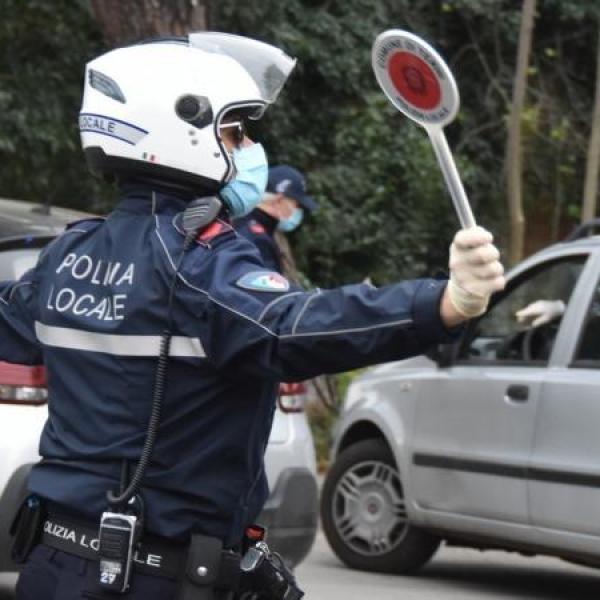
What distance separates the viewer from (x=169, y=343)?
3.28 meters

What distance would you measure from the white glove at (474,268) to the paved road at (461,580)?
15.6ft

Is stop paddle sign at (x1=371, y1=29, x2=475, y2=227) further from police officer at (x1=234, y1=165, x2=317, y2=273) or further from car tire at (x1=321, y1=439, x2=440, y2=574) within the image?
car tire at (x1=321, y1=439, x2=440, y2=574)

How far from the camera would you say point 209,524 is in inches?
131

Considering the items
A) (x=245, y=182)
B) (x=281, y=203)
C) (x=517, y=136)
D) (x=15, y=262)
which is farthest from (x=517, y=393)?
(x=517, y=136)

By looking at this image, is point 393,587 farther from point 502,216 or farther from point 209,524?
point 502,216

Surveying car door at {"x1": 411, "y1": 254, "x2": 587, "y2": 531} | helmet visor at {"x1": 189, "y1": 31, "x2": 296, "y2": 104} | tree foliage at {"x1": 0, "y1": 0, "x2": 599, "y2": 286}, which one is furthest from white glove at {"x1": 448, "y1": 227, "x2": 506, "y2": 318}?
tree foliage at {"x1": 0, "y1": 0, "x2": 599, "y2": 286}

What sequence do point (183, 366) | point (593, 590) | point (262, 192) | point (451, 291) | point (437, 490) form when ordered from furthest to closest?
point (593, 590), point (437, 490), point (262, 192), point (183, 366), point (451, 291)

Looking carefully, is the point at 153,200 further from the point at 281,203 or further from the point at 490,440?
the point at 281,203

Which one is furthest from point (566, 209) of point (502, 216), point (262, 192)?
point (262, 192)

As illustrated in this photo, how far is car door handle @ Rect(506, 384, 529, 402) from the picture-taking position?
25.6 feet

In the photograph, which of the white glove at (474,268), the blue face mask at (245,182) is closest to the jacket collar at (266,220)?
the blue face mask at (245,182)

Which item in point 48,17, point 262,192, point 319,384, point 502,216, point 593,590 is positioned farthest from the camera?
point 502,216

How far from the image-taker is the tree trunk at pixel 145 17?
10.9 m

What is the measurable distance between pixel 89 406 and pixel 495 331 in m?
5.34
